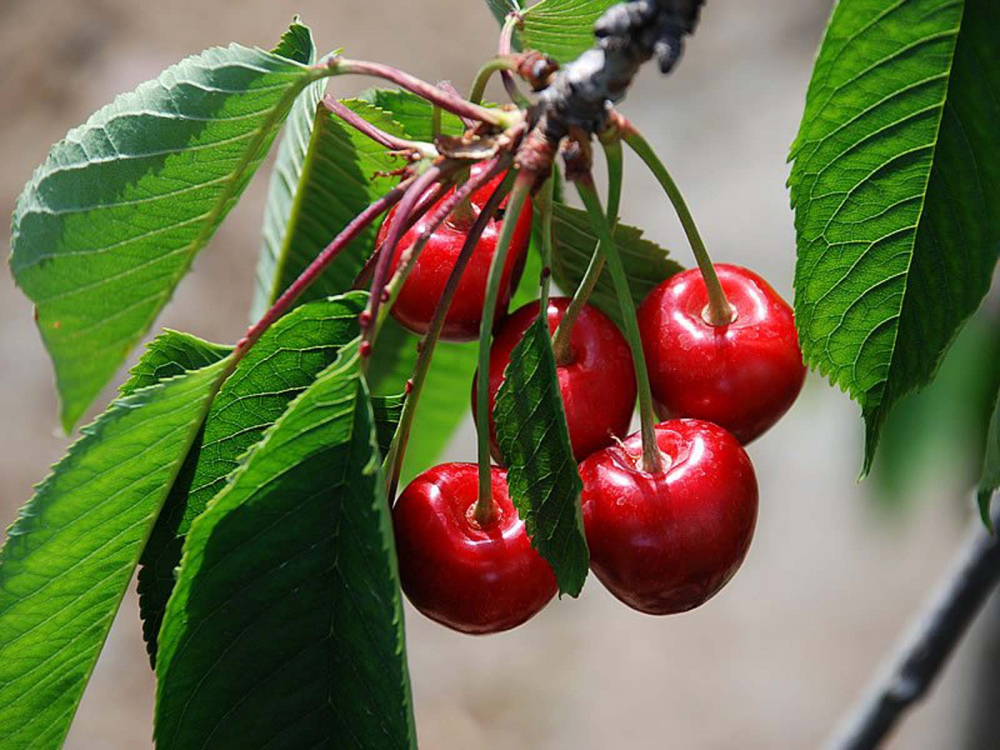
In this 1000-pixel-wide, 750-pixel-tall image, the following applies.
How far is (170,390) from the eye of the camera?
68 cm

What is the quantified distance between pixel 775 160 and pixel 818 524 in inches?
42.8

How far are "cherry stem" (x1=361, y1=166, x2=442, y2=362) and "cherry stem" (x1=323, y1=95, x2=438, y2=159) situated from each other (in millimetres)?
70

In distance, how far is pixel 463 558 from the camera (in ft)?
2.26

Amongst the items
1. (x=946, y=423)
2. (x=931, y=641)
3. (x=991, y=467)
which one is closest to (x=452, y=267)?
(x=991, y=467)

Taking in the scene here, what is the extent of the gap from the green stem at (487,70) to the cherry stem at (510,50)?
2 centimetres

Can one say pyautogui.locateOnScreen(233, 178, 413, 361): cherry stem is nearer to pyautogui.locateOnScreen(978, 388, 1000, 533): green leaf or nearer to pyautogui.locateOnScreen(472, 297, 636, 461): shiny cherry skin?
pyautogui.locateOnScreen(472, 297, 636, 461): shiny cherry skin

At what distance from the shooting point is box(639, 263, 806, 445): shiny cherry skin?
737 millimetres

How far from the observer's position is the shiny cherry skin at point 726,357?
737 millimetres

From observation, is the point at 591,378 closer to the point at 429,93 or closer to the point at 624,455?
the point at 624,455

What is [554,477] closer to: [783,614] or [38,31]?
[783,614]

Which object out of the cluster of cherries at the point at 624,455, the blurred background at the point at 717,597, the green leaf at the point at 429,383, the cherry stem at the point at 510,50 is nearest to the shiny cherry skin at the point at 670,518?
the cluster of cherries at the point at 624,455

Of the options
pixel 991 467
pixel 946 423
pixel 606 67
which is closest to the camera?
pixel 606 67

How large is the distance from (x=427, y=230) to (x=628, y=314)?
0.40 feet

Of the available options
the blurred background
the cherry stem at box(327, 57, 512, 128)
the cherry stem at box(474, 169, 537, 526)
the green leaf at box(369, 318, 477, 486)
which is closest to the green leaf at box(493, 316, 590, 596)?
the cherry stem at box(474, 169, 537, 526)
